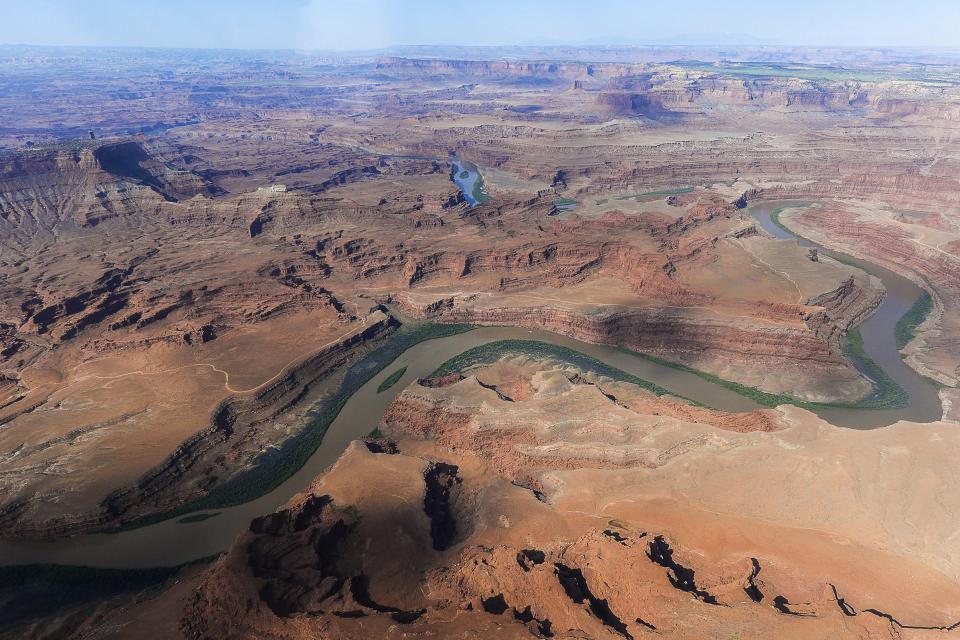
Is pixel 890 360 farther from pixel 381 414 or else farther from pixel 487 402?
pixel 381 414

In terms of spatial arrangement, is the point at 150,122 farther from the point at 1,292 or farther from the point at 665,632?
the point at 665,632

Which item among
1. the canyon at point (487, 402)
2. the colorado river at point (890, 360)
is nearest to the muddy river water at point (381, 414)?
the colorado river at point (890, 360)

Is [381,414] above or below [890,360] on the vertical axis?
below

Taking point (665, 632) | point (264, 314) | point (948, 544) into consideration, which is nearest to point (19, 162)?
point (264, 314)

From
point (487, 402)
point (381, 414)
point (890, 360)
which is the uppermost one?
point (487, 402)

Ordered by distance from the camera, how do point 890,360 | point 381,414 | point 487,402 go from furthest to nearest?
point 890,360, point 381,414, point 487,402

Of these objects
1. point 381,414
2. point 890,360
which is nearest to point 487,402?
point 381,414

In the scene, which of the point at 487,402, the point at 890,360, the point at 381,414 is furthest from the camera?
the point at 890,360
